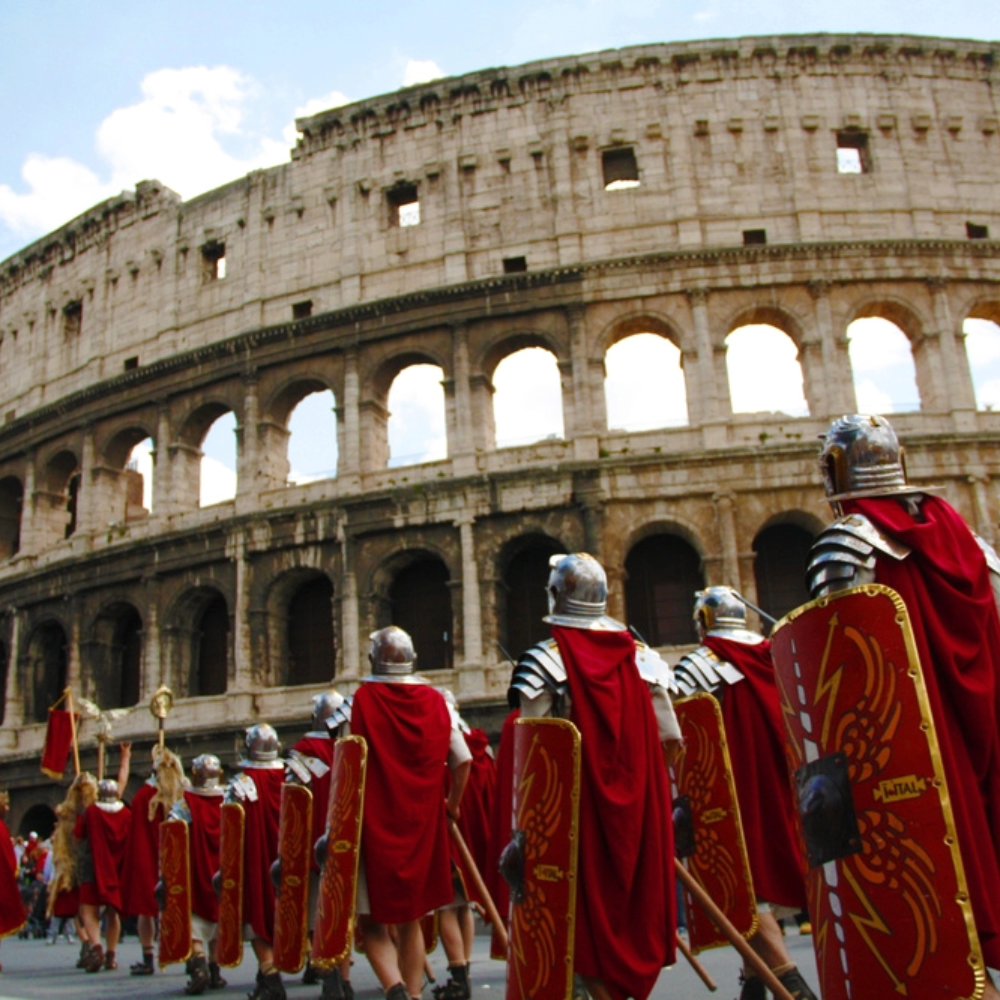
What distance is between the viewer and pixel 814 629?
3246 mm

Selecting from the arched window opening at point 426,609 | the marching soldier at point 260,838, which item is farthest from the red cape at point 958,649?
the arched window opening at point 426,609

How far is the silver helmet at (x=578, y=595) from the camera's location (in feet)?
15.9

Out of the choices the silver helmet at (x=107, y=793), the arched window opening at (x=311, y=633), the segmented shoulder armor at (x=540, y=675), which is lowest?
the silver helmet at (x=107, y=793)

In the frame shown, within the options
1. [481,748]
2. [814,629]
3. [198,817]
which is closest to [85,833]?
[198,817]

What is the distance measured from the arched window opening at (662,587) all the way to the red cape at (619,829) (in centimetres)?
1545

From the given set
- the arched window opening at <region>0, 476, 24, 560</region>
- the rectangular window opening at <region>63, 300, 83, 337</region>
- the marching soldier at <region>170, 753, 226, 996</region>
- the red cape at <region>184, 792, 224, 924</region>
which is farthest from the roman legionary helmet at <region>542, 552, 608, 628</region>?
the arched window opening at <region>0, 476, 24, 560</region>

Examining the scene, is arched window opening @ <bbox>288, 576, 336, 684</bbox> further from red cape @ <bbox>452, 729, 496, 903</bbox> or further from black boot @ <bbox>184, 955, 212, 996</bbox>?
red cape @ <bbox>452, 729, 496, 903</bbox>

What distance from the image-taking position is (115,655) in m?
24.4

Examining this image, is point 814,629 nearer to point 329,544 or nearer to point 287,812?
point 287,812

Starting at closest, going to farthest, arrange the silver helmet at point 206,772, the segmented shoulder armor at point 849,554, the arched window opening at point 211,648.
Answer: the segmented shoulder armor at point 849,554 → the silver helmet at point 206,772 → the arched window opening at point 211,648

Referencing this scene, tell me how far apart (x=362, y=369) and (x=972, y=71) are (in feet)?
48.6

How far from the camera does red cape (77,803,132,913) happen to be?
11234 mm

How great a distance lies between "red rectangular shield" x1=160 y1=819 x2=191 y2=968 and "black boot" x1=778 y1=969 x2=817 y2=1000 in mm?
5680

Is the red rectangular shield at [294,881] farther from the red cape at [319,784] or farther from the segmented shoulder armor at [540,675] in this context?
the segmented shoulder armor at [540,675]
